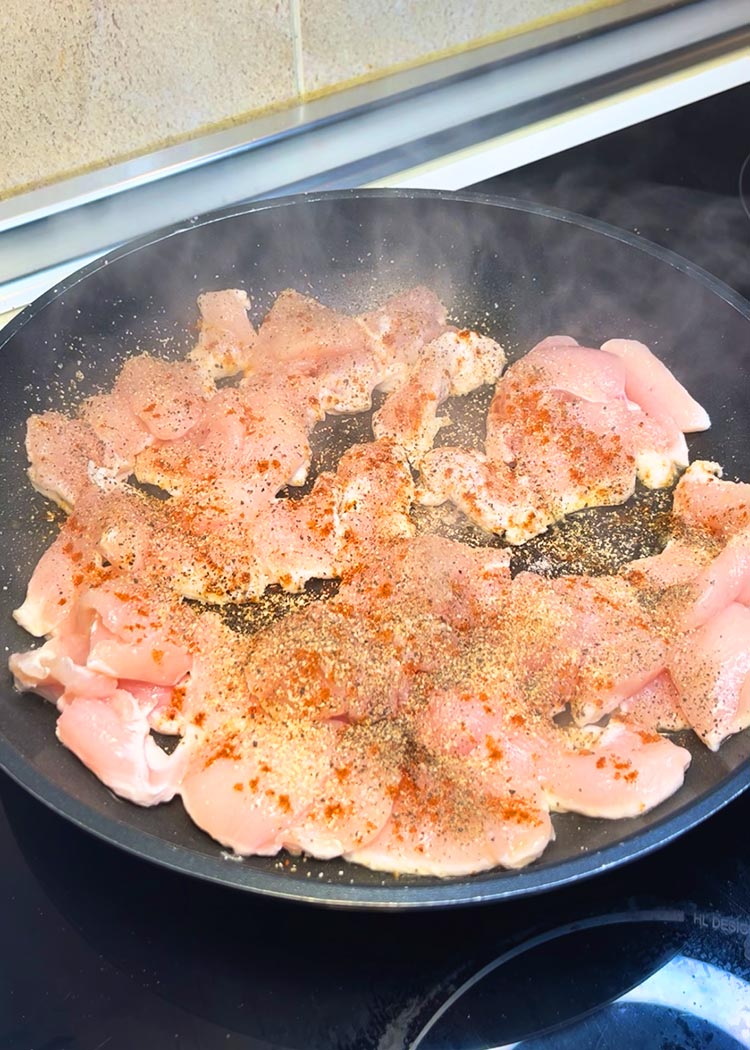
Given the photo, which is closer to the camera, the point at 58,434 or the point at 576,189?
the point at 58,434

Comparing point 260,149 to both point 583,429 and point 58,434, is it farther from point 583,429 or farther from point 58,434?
point 583,429

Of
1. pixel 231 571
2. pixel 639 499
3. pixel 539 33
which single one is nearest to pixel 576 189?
pixel 539 33

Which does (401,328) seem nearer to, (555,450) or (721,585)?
(555,450)

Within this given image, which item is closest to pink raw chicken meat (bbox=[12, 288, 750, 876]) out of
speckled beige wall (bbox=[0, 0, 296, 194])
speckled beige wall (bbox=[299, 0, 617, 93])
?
speckled beige wall (bbox=[0, 0, 296, 194])

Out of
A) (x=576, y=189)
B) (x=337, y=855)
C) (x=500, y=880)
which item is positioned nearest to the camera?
(x=500, y=880)

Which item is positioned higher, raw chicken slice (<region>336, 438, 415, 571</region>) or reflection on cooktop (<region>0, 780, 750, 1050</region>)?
raw chicken slice (<region>336, 438, 415, 571</region>)

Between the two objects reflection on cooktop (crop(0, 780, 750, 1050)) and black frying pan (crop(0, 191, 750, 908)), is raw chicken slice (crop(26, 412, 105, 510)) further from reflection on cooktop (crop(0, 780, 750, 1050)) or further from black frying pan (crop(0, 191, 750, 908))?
reflection on cooktop (crop(0, 780, 750, 1050))
